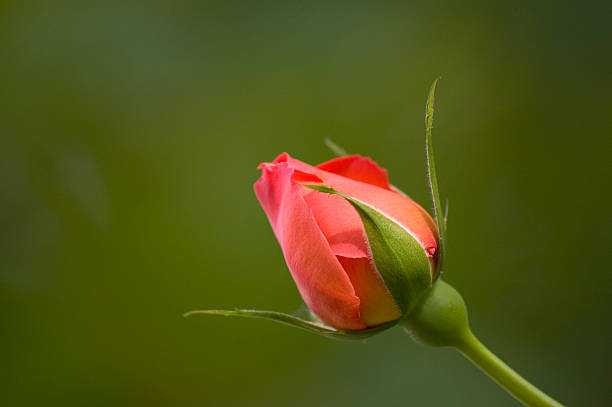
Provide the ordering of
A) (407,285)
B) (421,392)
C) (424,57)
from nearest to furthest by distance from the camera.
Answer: (407,285)
(421,392)
(424,57)

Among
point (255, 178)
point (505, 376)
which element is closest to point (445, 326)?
point (505, 376)

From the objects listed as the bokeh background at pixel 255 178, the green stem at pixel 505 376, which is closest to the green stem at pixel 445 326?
the green stem at pixel 505 376

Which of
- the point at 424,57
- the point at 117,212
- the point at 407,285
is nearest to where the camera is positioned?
the point at 407,285

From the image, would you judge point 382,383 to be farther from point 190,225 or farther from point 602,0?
point 602,0

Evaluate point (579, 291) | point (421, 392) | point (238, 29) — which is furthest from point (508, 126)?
point (238, 29)

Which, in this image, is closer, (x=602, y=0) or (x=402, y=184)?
(x=602, y=0)
